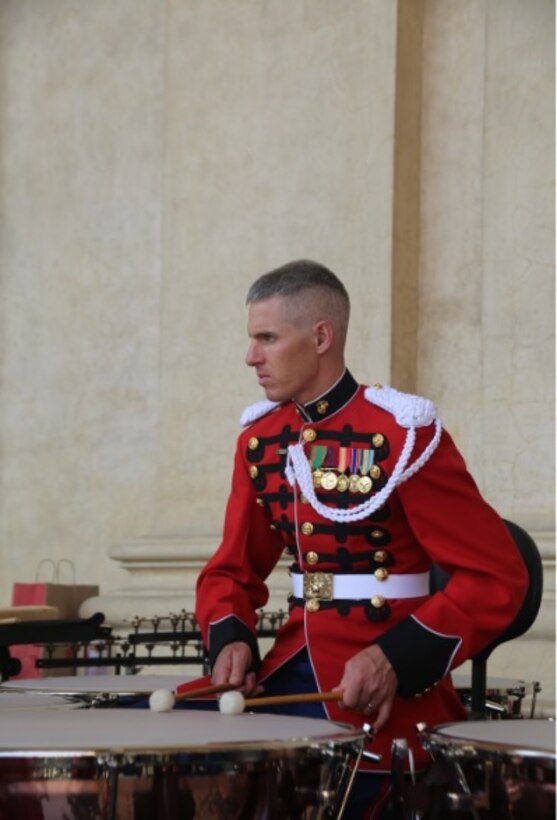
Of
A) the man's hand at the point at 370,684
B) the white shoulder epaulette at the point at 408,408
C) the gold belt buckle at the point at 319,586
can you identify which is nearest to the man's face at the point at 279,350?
the white shoulder epaulette at the point at 408,408

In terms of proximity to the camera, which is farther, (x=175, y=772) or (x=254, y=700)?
(x=254, y=700)

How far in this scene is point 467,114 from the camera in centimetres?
692

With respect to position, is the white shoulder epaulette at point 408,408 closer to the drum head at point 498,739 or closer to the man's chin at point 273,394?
the man's chin at point 273,394

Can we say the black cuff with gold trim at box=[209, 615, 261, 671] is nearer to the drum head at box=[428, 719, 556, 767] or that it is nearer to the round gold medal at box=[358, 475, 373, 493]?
the round gold medal at box=[358, 475, 373, 493]

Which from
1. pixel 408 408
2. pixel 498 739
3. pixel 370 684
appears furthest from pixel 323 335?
pixel 498 739

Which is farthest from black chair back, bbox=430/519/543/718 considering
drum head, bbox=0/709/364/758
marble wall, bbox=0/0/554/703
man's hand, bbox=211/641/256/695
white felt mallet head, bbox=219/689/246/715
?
marble wall, bbox=0/0/554/703

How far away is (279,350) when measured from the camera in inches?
132

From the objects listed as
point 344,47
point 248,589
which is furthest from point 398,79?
point 248,589

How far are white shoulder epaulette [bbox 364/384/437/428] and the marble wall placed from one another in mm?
2998

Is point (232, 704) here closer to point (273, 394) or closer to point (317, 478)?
point (317, 478)

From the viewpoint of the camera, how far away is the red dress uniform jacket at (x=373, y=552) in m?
3.12

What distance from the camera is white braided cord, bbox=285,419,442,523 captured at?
10.6 feet

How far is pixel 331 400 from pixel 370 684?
2.15ft

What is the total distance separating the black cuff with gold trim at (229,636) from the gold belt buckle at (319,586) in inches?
6.1
